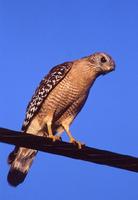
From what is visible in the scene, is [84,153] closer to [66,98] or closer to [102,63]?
[66,98]

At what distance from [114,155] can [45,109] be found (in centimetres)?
330

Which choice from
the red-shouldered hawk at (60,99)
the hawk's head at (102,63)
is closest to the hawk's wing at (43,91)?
the red-shouldered hawk at (60,99)

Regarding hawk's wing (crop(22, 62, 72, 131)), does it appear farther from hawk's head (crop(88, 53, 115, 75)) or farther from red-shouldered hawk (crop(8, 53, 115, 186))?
hawk's head (crop(88, 53, 115, 75))

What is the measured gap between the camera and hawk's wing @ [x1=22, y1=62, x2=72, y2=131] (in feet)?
27.4

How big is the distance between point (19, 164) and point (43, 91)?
126cm

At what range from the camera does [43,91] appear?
841 centimetres

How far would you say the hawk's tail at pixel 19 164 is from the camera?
24.3 ft

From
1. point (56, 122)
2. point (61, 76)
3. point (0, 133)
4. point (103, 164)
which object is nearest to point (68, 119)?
point (56, 122)

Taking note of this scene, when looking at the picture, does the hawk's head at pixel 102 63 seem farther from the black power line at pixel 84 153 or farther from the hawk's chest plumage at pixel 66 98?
the black power line at pixel 84 153

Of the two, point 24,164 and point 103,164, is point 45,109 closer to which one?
point 24,164

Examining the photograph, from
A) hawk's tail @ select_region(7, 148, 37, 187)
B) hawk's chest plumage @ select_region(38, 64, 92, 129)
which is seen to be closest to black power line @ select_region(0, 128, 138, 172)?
hawk's tail @ select_region(7, 148, 37, 187)

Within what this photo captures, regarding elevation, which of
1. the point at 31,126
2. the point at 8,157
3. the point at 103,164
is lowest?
the point at 103,164

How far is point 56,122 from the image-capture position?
8.48 metres

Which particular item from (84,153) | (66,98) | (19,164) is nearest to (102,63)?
(66,98)
